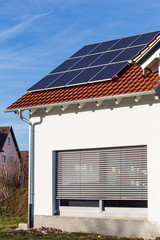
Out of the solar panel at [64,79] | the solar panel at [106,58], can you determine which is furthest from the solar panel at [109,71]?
the solar panel at [64,79]

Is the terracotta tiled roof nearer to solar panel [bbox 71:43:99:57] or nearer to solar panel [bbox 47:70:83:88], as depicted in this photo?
solar panel [bbox 47:70:83:88]

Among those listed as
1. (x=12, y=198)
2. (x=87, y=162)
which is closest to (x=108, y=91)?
(x=87, y=162)

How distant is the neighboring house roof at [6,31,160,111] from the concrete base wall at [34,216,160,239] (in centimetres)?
386

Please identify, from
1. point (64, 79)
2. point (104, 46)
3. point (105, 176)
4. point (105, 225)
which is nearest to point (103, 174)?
point (105, 176)

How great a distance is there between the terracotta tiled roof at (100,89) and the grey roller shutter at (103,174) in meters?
1.80

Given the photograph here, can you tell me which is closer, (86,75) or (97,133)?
(97,133)

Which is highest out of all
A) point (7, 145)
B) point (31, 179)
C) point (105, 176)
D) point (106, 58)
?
point (106, 58)

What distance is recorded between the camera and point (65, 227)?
14.8 m

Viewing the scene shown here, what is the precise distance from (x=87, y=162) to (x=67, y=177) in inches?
39.0

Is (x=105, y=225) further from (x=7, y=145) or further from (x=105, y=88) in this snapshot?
(x=7, y=145)

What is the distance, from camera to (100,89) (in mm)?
14500

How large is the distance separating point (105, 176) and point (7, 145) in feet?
135

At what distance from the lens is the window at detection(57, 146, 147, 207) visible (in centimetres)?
1355

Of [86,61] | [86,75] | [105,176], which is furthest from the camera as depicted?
[86,61]
